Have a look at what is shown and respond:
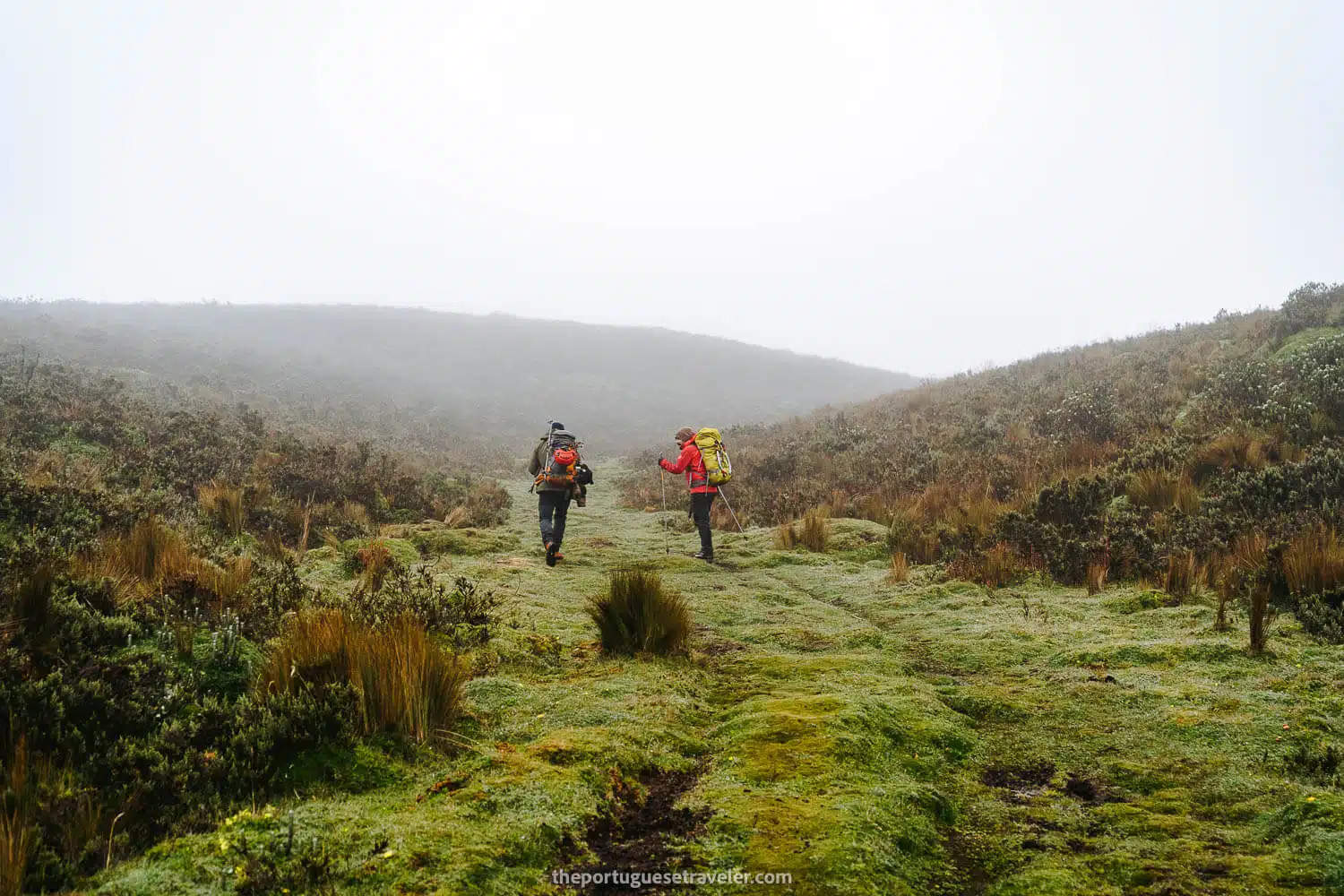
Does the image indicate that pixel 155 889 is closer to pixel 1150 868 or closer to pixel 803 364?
pixel 1150 868

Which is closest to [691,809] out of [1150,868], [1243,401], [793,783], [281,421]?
[793,783]

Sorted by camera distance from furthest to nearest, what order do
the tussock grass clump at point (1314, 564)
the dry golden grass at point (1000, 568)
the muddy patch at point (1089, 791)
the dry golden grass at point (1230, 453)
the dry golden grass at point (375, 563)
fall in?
1. the dry golden grass at point (1230, 453)
2. the dry golden grass at point (1000, 568)
3. the dry golden grass at point (375, 563)
4. the tussock grass clump at point (1314, 564)
5. the muddy patch at point (1089, 791)

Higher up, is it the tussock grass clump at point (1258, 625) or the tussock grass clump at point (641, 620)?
the tussock grass clump at point (1258, 625)

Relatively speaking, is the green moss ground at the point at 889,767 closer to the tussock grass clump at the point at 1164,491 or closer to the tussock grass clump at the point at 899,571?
the tussock grass clump at the point at 899,571

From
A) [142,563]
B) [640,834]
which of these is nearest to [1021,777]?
[640,834]

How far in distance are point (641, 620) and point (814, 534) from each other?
657 centimetres

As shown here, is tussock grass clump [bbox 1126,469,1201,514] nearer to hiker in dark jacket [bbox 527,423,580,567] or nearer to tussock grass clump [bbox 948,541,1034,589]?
tussock grass clump [bbox 948,541,1034,589]

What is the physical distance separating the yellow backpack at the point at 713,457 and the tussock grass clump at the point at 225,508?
705 cm

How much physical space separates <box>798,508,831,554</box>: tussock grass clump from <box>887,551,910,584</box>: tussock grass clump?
2.16 metres

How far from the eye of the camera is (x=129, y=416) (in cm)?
1422

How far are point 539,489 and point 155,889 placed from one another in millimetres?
9198

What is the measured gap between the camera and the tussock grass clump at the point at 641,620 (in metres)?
5.66

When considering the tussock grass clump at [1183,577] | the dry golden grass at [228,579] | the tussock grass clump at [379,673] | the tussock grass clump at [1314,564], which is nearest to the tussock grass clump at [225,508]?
the dry golden grass at [228,579]

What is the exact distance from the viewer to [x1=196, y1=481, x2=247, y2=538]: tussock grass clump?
32.3 feet
